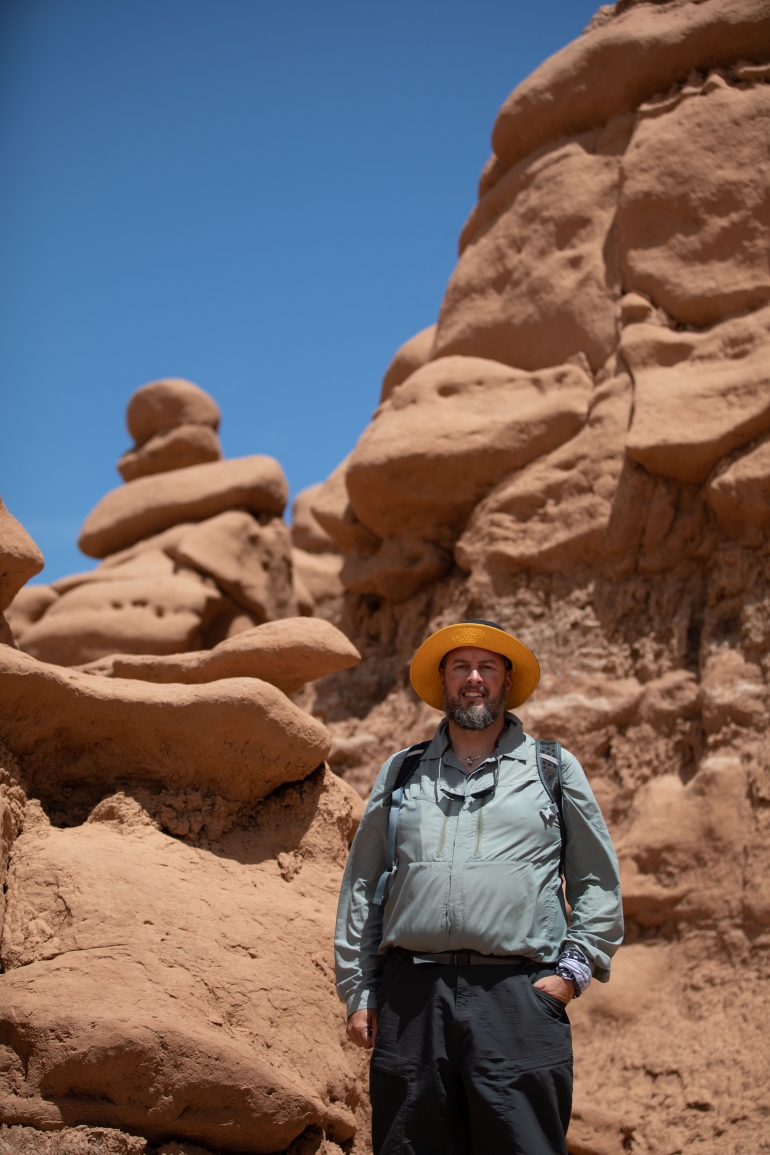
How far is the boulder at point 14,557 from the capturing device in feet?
12.1

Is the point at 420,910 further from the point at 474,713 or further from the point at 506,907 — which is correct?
the point at 474,713

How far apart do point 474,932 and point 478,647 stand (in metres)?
0.77

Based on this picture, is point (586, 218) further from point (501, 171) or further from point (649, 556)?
point (649, 556)

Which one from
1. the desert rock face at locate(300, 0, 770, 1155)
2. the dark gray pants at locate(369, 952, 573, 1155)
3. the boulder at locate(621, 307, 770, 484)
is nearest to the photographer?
the dark gray pants at locate(369, 952, 573, 1155)

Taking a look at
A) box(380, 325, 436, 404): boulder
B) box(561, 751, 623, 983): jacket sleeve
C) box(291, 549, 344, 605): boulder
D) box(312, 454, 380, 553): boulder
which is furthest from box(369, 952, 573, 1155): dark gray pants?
box(291, 549, 344, 605): boulder

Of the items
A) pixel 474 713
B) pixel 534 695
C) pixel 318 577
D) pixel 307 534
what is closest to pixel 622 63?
pixel 534 695

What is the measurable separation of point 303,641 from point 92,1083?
1.74 meters

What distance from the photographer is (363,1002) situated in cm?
268

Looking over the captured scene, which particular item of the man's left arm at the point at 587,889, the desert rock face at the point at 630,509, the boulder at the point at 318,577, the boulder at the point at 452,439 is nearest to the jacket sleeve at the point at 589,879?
the man's left arm at the point at 587,889

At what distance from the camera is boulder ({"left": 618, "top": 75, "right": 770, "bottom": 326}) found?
6000mm

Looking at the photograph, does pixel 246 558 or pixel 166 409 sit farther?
pixel 166 409

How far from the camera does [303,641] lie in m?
4.11

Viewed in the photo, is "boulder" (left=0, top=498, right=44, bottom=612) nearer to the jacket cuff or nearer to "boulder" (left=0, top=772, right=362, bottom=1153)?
"boulder" (left=0, top=772, right=362, bottom=1153)

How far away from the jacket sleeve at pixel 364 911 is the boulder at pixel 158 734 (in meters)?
0.94
